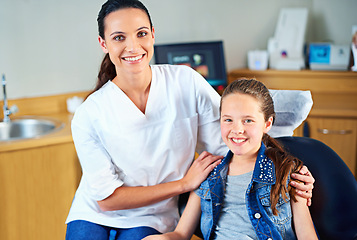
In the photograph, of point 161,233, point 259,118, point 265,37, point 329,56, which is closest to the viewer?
point 259,118

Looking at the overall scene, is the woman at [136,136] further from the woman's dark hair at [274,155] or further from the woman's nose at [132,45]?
the woman's dark hair at [274,155]

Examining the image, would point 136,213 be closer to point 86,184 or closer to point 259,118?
point 86,184

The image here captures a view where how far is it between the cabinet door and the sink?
1624mm

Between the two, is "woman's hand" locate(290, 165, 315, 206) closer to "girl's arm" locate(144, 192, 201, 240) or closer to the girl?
the girl

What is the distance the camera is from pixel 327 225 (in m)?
1.39

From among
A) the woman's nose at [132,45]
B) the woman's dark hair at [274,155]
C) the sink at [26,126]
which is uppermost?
the woman's nose at [132,45]

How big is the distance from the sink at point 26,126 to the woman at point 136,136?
2.83 feet

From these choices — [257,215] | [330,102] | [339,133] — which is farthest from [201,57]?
[257,215]

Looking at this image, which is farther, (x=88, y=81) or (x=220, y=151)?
(x=88, y=81)

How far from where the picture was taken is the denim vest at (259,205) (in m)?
1.29

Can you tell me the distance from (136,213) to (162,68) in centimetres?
55

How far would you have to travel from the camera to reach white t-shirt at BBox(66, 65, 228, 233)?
1.46m

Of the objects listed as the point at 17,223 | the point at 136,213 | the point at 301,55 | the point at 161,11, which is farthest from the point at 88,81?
the point at 301,55

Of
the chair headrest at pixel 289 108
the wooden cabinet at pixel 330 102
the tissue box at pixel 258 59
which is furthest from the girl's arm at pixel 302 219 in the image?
the tissue box at pixel 258 59
